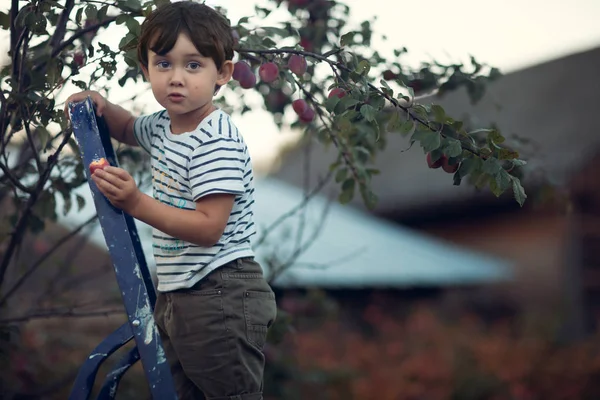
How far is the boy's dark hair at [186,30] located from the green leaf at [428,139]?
0.45 meters

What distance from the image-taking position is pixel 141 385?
3699 millimetres

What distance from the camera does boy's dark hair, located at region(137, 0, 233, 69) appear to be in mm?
1540

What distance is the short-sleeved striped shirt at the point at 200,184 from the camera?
1529 millimetres

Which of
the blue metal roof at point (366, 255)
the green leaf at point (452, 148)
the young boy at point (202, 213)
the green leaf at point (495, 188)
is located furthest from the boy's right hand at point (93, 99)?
the blue metal roof at point (366, 255)

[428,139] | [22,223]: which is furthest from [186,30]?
[22,223]

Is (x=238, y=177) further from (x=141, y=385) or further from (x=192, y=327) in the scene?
(x=141, y=385)

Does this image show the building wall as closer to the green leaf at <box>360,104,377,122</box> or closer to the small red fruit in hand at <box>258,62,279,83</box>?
the small red fruit in hand at <box>258,62,279,83</box>

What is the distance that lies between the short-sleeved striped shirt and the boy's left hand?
0.13 m

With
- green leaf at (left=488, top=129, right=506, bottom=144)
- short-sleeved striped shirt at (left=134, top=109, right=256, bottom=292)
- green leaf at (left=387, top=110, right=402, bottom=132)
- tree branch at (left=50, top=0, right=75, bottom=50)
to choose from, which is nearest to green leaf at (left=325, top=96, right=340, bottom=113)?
green leaf at (left=387, top=110, right=402, bottom=132)

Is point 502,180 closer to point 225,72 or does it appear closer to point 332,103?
point 332,103

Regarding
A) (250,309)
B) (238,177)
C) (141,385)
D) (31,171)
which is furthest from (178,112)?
(141,385)

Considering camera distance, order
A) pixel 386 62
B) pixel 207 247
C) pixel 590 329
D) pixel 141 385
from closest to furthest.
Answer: pixel 207 247
pixel 386 62
pixel 141 385
pixel 590 329

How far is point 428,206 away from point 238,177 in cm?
913

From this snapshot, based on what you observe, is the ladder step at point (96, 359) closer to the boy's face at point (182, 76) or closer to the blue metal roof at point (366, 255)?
the boy's face at point (182, 76)
